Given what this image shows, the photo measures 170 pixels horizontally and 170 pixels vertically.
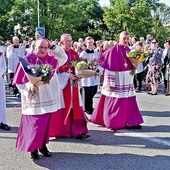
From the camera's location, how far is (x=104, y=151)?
6.05 metres

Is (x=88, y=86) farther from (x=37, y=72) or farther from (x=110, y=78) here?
(x=37, y=72)

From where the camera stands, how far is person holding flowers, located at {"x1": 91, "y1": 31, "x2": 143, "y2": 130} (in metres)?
7.38

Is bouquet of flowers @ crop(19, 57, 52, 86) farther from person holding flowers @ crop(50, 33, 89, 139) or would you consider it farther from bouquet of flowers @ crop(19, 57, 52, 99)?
person holding flowers @ crop(50, 33, 89, 139)

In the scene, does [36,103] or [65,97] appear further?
[65,97]

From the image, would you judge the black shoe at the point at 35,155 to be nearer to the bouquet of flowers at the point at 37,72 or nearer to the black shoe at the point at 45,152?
the black shoe at the point at 45,152

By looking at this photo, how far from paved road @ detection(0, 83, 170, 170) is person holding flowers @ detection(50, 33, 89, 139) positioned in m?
0.14

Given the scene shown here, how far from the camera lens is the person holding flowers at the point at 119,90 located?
738cm

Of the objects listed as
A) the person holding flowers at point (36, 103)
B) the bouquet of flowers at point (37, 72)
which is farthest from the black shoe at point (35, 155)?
the bouquet of flowers at point (37, 72)

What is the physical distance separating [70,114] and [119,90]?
127 centimetres

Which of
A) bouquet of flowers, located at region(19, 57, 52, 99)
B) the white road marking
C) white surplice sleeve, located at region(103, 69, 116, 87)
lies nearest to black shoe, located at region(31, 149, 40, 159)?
bouquet of flowers, located at region(19, 57, 52, 99)

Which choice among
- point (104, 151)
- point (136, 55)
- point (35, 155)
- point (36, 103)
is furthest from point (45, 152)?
point (136, 55)

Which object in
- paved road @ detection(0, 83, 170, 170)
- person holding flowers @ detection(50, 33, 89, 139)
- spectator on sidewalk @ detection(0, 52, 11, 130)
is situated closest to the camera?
paved road @ detection(0, 83, 170, 170)

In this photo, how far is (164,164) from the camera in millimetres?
5371

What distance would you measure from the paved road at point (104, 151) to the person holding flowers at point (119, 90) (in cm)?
22
